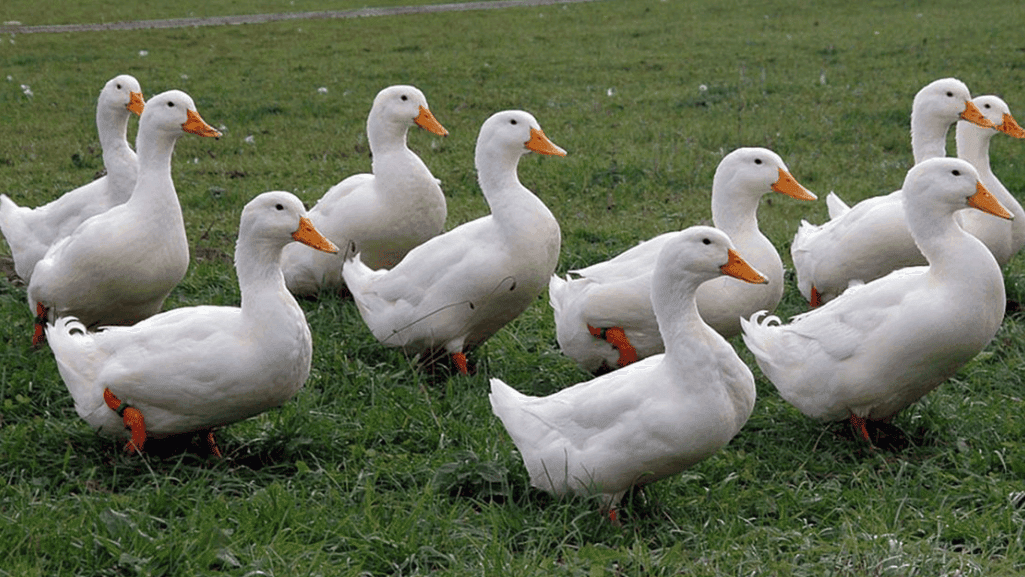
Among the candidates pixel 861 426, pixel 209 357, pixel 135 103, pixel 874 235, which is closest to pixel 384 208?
pixel 135 103

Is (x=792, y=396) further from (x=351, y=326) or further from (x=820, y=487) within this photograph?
(x=351, y=326)

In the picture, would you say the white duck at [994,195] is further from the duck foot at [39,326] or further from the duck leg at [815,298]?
the duck foot at [39,326]

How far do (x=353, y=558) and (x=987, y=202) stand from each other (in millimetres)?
2969

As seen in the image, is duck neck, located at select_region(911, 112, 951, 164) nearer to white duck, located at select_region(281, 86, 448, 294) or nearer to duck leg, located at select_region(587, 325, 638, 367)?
duck leg, located at select_region(587, 325, 638, 367)

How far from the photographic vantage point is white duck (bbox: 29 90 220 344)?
5418 millimetres

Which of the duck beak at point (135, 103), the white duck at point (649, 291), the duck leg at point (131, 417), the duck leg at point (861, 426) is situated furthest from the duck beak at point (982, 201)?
the duck beak at point (135, 103)

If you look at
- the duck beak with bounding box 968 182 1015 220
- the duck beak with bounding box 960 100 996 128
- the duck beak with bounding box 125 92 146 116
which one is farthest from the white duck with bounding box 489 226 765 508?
the duck beak with bounding box 125 92 146 116

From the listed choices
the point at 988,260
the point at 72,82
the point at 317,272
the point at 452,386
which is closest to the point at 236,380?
the point at 452,386

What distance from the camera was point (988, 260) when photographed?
14.7 ft

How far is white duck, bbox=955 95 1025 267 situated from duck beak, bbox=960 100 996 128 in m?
0.05

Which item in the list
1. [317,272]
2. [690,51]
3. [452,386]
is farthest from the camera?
[690,51]

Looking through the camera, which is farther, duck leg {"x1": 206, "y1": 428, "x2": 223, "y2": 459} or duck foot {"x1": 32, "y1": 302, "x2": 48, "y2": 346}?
duck foot {"x1": 32, "y1": 302, "x2": 48, "y2": 346}

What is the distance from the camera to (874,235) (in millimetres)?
5957

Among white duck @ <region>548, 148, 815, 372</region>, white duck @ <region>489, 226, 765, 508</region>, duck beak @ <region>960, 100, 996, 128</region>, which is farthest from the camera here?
duck beak @ <region>960, 100, 996, 128</region>
